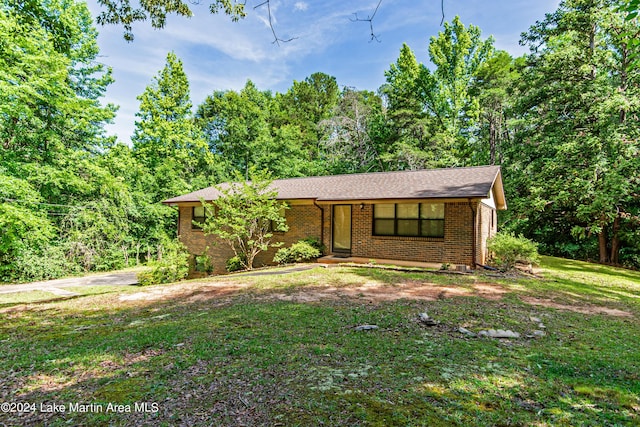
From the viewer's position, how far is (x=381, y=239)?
12.6 meters

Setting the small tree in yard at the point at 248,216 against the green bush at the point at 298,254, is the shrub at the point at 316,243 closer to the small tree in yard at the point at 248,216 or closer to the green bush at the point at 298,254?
the green bush at the point at 298,254

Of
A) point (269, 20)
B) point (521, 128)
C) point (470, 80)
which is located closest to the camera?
point (269, 20)

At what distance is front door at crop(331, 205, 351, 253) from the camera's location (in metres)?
13.5

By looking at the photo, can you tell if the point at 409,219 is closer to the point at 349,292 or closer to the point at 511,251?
the point at 511,251

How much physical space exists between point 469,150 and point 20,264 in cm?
2746

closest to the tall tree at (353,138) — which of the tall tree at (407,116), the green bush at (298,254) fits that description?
the tall tree at (407,116)

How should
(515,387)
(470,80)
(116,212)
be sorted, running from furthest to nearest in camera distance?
(470,80), (116,212), (515,387)

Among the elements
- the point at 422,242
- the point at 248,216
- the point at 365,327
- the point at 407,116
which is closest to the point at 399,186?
the point at 422,242

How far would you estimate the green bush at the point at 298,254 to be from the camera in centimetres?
1305

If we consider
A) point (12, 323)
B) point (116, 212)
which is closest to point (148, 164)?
point (116, 212)

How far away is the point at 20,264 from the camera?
13.7m

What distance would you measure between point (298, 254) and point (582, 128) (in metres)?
15.1

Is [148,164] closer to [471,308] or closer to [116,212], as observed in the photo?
[116,212]

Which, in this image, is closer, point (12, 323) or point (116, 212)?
point (12, 323)
